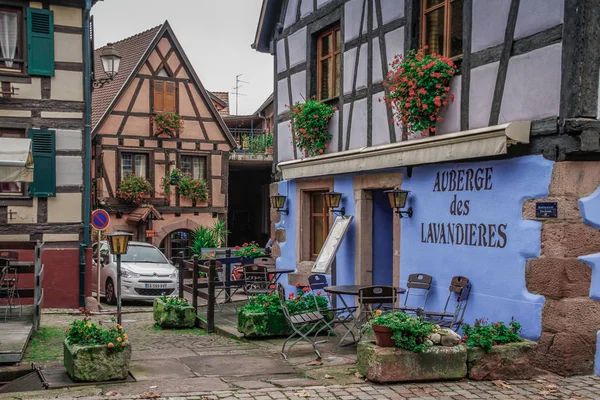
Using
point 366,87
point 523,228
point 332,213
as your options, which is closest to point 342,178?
point 332,213

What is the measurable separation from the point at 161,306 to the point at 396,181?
4.26m

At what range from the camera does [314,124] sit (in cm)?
1263

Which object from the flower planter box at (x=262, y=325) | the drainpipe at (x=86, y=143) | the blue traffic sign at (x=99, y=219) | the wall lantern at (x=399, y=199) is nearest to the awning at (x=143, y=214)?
the drainpipe at (x=86, y=143)

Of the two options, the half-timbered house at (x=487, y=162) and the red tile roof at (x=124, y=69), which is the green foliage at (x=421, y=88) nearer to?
the half-timbered house at (x=487, y=162)

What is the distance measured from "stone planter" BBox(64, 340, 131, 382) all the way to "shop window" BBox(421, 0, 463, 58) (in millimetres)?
5314

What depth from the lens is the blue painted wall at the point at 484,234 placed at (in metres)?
8.14

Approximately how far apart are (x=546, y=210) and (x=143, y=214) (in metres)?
18.3

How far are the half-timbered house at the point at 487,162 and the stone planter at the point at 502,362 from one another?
0.34m

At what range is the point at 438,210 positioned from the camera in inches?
388

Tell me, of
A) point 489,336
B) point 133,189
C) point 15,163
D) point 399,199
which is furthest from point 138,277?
point 489,336

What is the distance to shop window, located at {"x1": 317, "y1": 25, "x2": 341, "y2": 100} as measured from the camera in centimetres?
1269

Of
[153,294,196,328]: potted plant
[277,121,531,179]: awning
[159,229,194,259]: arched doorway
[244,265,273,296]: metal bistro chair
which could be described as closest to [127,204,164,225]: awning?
[159,229,194,259]: arched doorway

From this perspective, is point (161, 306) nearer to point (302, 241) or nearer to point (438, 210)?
point (302, 241)

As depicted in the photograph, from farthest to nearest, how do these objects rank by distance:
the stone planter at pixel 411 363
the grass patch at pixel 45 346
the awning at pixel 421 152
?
1. the grass patch at pixel 45 346
2. the awning at pixel 421 152
3. the stone planter at pixel 411 363
